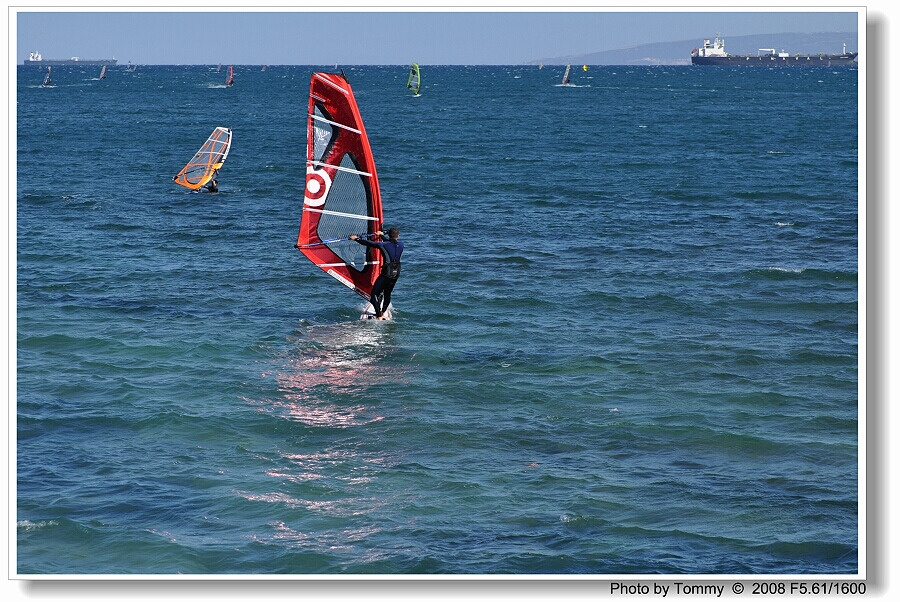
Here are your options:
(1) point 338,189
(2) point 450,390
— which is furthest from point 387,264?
(2) point 450,390

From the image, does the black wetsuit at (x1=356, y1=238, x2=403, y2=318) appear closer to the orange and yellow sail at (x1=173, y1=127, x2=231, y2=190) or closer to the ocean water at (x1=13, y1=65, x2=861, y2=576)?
the ocean water at (x1=13, y1=65, x2=861, y2=576)

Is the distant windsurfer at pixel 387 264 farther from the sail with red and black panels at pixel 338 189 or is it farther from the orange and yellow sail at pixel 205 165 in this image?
the orange and yellow sail at pixel 205 165

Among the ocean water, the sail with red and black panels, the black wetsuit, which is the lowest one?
the ocean water

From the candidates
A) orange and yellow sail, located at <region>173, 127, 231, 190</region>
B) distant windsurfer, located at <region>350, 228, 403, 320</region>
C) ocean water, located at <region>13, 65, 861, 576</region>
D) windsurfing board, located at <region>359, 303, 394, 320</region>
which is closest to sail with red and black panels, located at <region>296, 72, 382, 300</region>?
distant windsurfer, located at <region>350, 228, 403, 320</region>

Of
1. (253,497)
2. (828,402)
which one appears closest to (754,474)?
(828,402)

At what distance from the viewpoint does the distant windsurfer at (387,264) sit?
717 inches

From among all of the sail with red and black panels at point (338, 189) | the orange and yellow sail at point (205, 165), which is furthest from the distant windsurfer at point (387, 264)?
the orange and yellow sail at point (205, 165)

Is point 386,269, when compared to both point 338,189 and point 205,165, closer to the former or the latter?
point 338,189

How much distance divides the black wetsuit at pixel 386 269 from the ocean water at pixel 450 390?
673 mm

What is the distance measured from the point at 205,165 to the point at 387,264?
22.5 m

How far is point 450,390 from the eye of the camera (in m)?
16.1

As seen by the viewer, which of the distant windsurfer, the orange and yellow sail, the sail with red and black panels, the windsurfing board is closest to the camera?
the distant windsurfer

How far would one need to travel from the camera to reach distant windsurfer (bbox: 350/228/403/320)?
18219 millimetres
